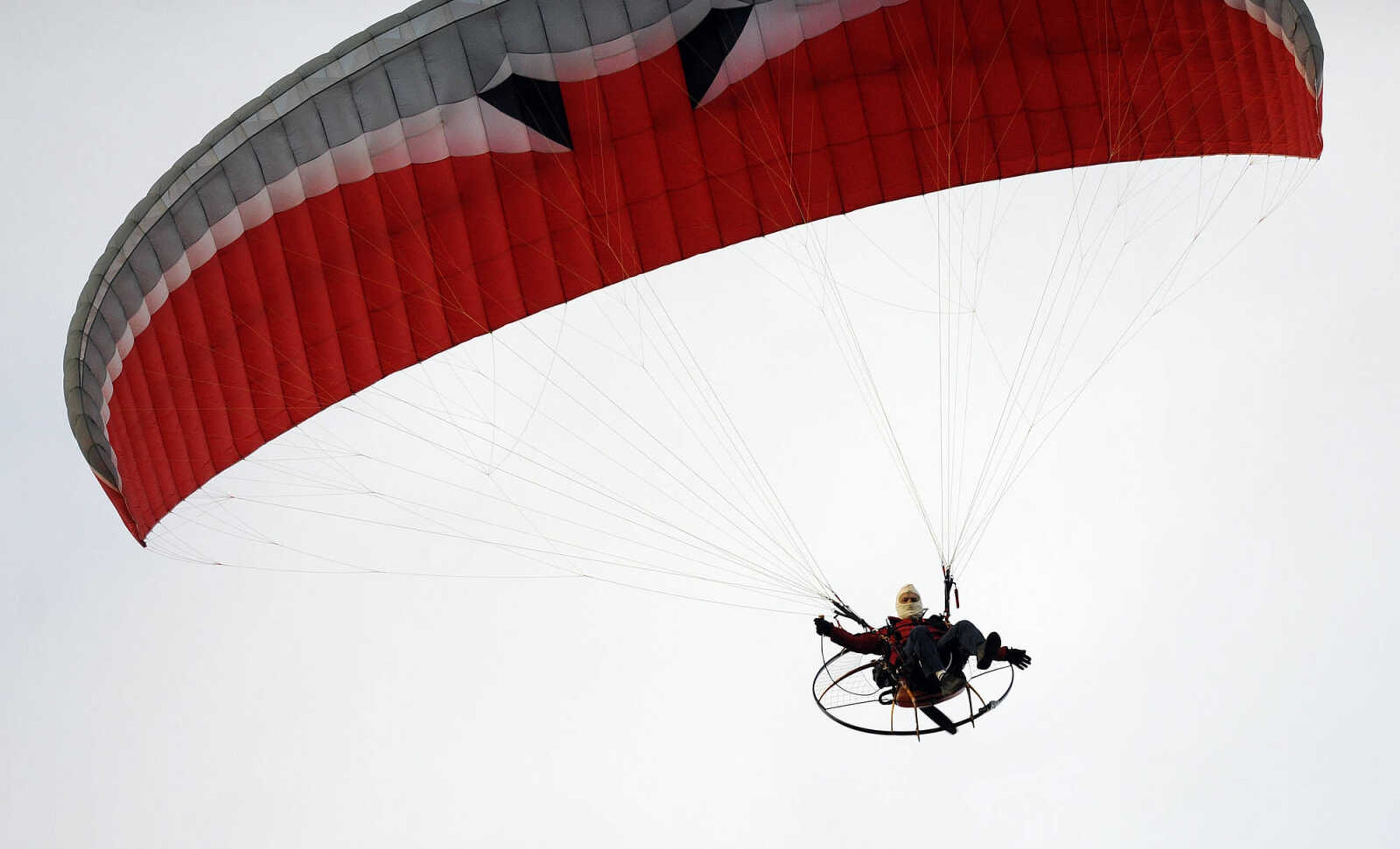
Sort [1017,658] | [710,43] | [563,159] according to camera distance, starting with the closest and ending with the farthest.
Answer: [1017,658]
[710,43]
[563,159]

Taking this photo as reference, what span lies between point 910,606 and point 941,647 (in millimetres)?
548

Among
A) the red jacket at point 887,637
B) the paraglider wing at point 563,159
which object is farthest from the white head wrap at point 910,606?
the paraglider wing at point 563,159

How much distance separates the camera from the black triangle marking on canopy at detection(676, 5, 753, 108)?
1076cm

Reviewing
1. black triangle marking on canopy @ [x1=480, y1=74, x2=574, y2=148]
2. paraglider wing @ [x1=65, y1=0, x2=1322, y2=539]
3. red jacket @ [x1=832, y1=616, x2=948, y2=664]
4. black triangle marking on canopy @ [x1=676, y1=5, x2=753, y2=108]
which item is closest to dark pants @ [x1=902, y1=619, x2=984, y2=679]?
red jacket @ [x1=832, y1=616, x2=948, y2=664]

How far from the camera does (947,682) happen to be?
10406 millimetres

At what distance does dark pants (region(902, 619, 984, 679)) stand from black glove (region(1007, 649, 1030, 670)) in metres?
0.19

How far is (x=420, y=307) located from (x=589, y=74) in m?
2.12

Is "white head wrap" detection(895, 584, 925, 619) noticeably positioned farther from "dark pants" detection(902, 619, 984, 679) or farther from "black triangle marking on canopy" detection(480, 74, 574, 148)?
"black triangle marking on canopy" detection(480, 74, 574, 148)

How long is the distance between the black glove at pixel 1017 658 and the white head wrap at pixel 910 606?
2.48 ft

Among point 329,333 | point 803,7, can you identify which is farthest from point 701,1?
point 329,333

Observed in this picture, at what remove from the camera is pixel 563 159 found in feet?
37.0

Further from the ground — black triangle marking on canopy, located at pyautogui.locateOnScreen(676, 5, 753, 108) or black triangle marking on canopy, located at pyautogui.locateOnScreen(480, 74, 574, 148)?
black triangle marking on canopy, located at pyautogui.locateOnScreen(676, 5, 753, 108)

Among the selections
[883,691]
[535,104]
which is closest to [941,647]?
[883,691]

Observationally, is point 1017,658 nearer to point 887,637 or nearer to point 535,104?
point 887,637
